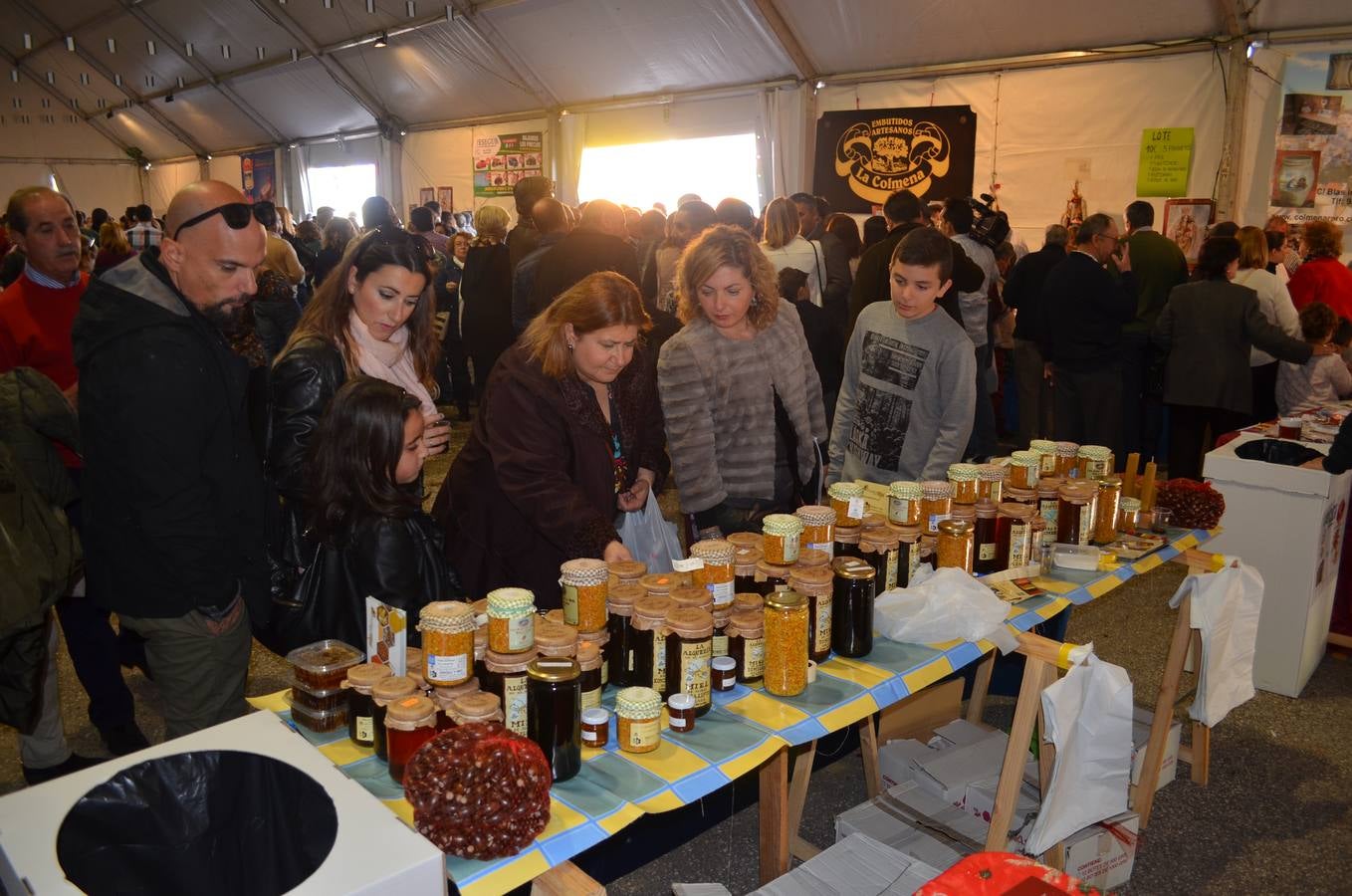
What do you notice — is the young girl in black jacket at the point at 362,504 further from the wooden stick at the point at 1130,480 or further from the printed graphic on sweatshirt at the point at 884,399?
the wooden stick at the point at 1130,480

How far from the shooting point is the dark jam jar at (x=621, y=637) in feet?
5.21

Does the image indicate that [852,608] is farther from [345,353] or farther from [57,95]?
[57,95]

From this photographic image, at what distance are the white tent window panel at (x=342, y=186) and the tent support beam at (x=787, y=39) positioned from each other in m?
7.46

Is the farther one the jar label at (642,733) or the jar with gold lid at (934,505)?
the jar with gold lid at (934,505)

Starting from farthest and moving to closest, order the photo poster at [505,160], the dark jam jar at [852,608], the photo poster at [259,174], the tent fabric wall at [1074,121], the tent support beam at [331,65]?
the photo poster at [259,174] → the tent support beam at [331,65] → the photo poster at [505,160] → the tent fabric wall at [1074,121] → the dark jam jar at [852,608]

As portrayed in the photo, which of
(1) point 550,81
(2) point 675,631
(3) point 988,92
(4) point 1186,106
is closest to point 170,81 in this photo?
(1) point 550,81

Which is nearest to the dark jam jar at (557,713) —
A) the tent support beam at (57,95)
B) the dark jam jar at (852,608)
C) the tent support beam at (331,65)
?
the dark jam jar at (852,608)

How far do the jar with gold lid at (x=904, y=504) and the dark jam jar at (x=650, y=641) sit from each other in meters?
0.69

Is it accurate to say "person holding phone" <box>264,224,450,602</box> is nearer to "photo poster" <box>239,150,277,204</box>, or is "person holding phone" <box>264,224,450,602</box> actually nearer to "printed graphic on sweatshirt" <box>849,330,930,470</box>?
"printed graphic on sweatshirt" <box>849,330,930,470</box>

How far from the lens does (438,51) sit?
10406 millimetres

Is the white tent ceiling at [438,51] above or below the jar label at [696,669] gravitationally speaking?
above

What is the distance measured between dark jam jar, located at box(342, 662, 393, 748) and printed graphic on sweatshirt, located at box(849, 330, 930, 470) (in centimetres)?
180

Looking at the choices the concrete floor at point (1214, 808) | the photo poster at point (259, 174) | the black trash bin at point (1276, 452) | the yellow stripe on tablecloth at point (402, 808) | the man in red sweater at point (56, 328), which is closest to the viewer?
the yellow stripe on tablecloth at point (402, 808)

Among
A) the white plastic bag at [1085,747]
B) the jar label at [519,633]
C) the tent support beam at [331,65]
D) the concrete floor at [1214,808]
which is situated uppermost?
the tent support beam at [331,65]
